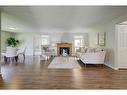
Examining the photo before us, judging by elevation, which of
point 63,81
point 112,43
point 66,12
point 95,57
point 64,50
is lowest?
point 63,81

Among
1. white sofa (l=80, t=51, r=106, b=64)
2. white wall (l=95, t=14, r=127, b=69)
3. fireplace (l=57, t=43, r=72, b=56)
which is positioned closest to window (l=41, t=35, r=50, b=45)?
fireplace (l=57, t=43, r=72, b=56)

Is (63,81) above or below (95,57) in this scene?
below

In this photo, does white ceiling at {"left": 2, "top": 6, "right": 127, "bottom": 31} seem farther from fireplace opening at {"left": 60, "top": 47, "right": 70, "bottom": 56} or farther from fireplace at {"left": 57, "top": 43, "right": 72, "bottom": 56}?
fireplace opening at {"left": 60, "top": 47, "right": 70, "bottom": 56}

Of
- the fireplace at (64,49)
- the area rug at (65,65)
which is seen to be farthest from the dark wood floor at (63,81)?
the fireplace at (64,49)

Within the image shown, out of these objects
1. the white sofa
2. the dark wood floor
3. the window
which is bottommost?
the dark wood floor

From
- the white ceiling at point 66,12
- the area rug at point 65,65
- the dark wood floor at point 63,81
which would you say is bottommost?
the dark wood floor at point 63,81

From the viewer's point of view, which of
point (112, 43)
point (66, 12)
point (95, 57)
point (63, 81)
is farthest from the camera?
point (95, 57)

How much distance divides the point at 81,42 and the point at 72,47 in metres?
0.90

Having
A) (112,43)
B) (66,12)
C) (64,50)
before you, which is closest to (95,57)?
(112,43)

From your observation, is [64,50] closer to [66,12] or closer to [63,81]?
[66,12]

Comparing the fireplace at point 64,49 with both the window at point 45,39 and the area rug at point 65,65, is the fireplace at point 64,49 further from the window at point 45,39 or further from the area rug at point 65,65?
the area rug at point 65,65

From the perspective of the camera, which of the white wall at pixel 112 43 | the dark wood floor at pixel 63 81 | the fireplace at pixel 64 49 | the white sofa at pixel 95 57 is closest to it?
the dark wood floor at pixel 63 81
